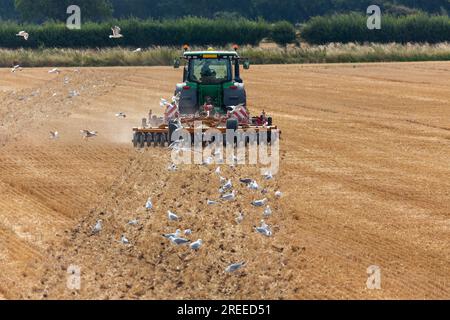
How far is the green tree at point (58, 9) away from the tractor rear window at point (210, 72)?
68547 millimetres

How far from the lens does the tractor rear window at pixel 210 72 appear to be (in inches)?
869

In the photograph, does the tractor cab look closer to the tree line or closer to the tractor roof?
the tractor roof

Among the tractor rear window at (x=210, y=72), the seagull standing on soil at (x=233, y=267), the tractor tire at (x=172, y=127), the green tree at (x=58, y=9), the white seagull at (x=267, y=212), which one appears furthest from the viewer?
the green tree at (x=58, y=9)

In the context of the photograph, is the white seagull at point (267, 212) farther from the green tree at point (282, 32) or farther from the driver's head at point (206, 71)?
the green tree at point (282, 32)

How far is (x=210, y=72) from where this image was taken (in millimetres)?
22141

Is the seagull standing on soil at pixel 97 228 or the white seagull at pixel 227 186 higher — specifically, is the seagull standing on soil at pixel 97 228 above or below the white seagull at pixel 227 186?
below

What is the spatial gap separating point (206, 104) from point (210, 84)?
0.73 meters

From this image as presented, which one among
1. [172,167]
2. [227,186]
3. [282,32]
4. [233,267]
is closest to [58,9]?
[282,32]

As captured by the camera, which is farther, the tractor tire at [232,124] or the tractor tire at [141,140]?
the tractor tire at [141,140]

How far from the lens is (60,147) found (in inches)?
827

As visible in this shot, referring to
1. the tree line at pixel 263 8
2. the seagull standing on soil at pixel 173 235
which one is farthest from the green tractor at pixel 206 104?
the tree line at pixel 263 8

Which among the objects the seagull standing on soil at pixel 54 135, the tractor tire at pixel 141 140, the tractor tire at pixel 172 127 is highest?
the tractor tire at pixel 172 127

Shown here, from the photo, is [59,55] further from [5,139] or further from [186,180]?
[186,180]
